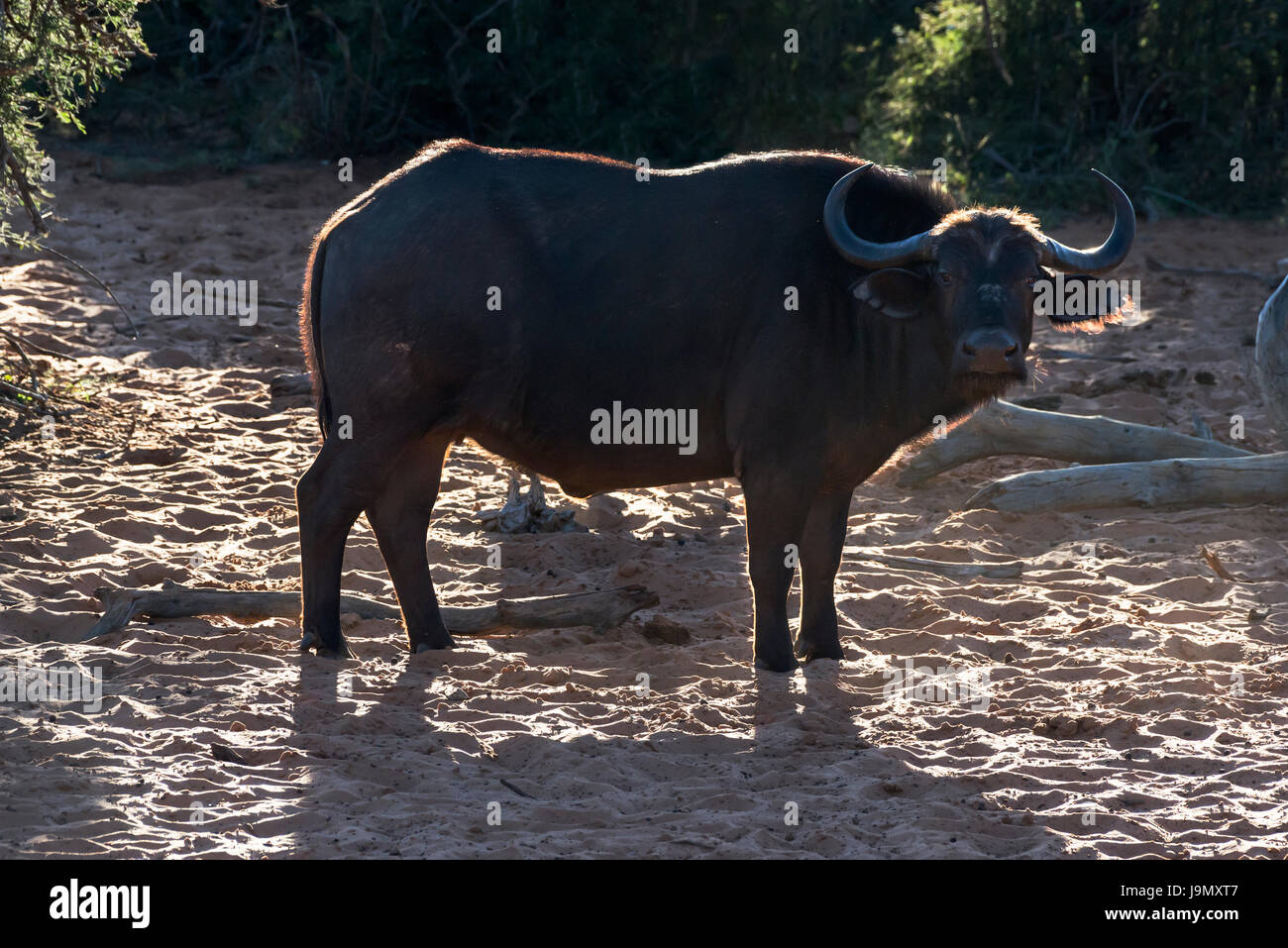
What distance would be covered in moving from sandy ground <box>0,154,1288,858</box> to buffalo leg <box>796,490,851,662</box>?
0.19m

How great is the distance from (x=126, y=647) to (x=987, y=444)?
230 inches

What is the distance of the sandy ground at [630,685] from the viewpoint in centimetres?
520

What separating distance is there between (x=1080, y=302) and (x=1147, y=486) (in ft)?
9.90

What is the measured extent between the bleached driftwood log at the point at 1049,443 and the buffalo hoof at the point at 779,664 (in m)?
3.44

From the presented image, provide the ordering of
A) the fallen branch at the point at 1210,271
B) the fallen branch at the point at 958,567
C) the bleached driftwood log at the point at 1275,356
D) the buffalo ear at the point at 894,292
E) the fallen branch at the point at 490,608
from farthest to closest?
the fallen branch at the point at 1210,271 < the bleached driftwood log at the point at 1275,356 < the fallen branch at the point at 958,567 < the fallen branch at the point at 490,608 < the buffalo ear at the point at 894,292

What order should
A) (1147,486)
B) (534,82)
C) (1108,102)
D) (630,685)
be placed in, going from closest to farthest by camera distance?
(630,685)
(1147,486)
(1108,102)
(534,82)

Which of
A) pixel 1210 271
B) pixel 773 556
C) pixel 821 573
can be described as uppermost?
pixel 1210 271

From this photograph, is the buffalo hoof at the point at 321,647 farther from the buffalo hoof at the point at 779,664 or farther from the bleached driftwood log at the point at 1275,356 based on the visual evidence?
the bleached driftwood log at the point at 1275,356

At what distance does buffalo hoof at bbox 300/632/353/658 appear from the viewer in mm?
7023

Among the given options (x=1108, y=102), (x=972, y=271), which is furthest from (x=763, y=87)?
(x=972, y=271)

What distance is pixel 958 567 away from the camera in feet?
28.0

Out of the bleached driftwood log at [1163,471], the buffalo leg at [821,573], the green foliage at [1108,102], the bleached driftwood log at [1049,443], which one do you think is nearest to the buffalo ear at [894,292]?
the buffalo leg at [821,573]

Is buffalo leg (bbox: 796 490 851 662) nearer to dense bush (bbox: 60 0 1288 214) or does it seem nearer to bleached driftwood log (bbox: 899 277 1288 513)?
bleached driftwood log (bbox: 899 277 1288 513)

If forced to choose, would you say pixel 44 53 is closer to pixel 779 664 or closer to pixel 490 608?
pixel 490 608
